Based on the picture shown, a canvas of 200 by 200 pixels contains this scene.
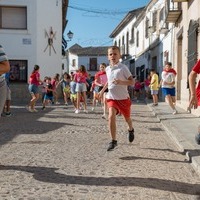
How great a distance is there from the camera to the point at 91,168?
17.4 ft

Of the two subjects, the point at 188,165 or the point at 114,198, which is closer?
the point at 114,198

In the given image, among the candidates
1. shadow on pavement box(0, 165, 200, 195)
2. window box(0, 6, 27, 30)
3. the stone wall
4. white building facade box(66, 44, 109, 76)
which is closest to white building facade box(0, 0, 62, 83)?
window box(0, 6, 27, 30)

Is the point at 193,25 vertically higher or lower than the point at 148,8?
lower

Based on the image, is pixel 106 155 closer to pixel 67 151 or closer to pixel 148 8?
pixel 67 151

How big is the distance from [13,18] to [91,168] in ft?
60.7

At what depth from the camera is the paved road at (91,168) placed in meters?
4.24

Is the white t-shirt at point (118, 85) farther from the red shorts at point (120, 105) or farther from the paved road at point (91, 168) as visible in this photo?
the paved road at point (91, 168)

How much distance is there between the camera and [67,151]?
6.51m

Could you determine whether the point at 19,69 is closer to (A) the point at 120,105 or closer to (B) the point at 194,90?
(A) the point at 120,105

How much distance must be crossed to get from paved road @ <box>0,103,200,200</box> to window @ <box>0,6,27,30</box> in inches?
578

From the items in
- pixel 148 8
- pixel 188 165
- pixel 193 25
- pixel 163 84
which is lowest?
pixel 188 165

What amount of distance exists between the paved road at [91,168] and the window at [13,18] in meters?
14.7

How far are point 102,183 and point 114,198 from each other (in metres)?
0.54

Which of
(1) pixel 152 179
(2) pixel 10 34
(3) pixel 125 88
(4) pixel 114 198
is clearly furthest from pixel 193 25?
(2) pixel 10 34
